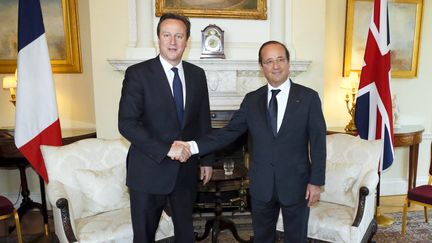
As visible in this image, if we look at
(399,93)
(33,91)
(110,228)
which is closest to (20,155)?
(33,91)

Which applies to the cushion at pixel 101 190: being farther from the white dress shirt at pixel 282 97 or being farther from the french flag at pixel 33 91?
the white dress shirt at pixel 282 97

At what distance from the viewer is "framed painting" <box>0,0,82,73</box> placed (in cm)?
347

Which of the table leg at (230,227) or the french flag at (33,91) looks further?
the table leg at (230,227)

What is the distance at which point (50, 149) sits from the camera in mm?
2314

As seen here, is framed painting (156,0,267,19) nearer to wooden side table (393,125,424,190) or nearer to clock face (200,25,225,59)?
clock face (200,25,225,59)

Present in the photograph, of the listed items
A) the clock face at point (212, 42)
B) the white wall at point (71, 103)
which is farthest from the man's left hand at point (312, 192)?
the white wall at point (71, 103)

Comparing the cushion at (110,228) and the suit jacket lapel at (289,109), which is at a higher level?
the suit jacket lapel at (289,109)

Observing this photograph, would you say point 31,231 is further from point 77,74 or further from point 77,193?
point 77,74

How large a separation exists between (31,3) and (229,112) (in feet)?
6.32

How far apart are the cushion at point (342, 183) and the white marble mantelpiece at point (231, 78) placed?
120 centimetres

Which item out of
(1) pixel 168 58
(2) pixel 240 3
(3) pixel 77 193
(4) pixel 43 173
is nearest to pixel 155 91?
(1) pixel 168 58

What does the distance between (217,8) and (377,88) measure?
167 cm

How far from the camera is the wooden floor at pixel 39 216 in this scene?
10.5 feet

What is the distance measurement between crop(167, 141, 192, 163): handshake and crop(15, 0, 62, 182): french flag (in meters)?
1.53
